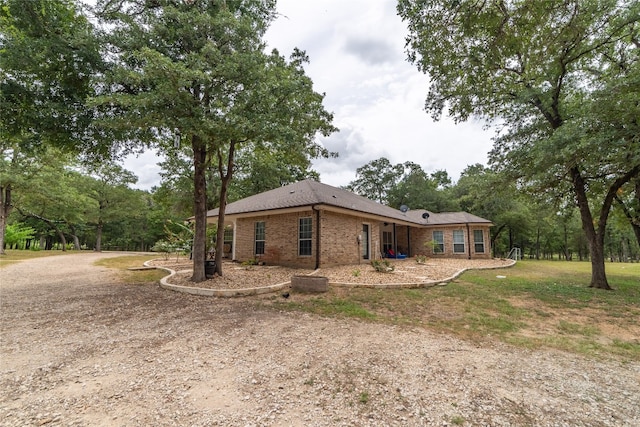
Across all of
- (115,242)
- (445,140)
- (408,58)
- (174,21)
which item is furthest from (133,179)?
(408,58)

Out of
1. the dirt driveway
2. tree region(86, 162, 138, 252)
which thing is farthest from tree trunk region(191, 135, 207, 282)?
tree region(86, 162, 138, 252)

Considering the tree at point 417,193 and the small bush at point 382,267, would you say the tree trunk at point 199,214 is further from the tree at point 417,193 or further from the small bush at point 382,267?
the tree at point 417,193

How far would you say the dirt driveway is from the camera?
8.05 feet

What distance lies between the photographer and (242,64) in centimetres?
641

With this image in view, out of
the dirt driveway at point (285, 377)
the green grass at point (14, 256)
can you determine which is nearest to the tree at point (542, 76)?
the dirt driveway at point (285, 377)

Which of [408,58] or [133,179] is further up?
[133,179]

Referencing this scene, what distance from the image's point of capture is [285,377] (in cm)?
312

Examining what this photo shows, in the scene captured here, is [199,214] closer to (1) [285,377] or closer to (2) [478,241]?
(1) [285,377]

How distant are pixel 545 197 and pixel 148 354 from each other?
14043 millimetres

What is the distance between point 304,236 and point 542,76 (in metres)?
10.1

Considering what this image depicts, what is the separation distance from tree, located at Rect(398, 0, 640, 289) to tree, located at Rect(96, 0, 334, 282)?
3.29 m

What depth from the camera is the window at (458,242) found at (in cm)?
2072

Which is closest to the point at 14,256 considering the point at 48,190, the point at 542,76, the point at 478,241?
the point at 48,190

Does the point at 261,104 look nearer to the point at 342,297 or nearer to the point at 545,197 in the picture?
the point at 342,297
